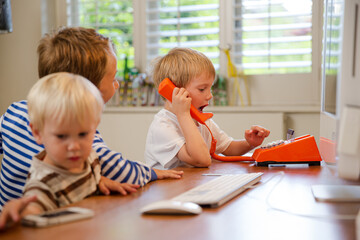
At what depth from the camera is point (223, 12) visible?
121 inches

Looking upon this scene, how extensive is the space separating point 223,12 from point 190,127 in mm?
1762

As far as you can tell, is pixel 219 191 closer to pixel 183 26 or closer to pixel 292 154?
pixel 292 154

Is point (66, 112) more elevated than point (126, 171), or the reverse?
point (66, 112)

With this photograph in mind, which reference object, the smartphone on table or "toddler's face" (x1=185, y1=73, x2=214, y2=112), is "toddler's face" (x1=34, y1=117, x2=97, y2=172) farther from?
"toddler's face" (x1=185, y1=73, x2=214, y2=112)

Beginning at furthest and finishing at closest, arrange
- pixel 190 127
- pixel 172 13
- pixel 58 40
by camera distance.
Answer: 1. pixel 172 13
2. pixel 190 127
3. pixel 58 40

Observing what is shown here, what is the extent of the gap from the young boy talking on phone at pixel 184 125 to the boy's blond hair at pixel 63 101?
619 millimetres

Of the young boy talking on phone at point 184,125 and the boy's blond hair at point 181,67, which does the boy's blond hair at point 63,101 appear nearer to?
the young boy talking on phone at point 184,125

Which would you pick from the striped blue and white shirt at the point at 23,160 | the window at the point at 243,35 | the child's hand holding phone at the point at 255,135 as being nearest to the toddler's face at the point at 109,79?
the striped blue and white shirt at the point at 23,160

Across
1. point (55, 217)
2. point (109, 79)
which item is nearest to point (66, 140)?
point (55, 217)

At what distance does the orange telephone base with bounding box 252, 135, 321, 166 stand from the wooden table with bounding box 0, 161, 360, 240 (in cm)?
42

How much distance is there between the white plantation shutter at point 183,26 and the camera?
10.2 feet

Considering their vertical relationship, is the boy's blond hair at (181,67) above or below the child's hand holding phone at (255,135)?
above

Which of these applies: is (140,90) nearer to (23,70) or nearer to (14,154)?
(23,70)

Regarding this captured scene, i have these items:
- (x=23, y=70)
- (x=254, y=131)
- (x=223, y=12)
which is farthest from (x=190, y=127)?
(x=23, y=70)
